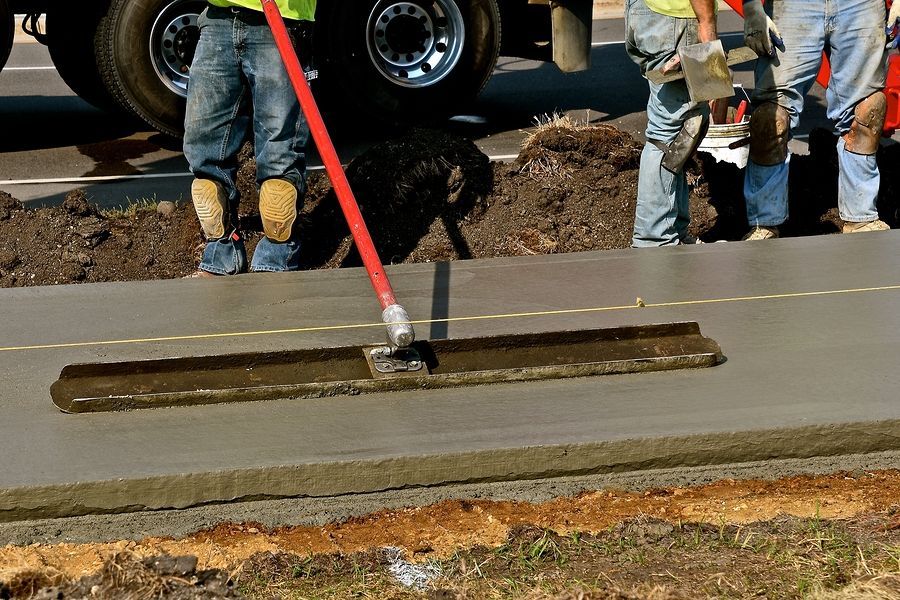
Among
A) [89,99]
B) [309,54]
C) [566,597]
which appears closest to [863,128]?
A: [309,54]

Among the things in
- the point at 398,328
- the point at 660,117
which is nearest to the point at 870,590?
the point at 398,328

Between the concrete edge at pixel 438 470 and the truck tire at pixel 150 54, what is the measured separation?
15.7 feet

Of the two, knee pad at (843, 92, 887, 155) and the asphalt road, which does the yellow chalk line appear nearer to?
knee pad at (843, 92, 887, 155)

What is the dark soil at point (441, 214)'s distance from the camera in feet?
17.3

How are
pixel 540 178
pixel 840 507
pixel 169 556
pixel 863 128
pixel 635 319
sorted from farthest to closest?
pixel 540 178 → pixel 863 128 → pixel 635 319 → pixel 840 507 → pixel 169 556

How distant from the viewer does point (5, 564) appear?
281 cm

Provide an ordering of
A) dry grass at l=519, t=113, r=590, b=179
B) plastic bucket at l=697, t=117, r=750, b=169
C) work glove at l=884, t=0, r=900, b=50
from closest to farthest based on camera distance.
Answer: work glove at l=884, t=0, r=900, b=50 < dry grass at l=519, t=113, r=590, b=179 < plastic bucket at l=697, t=117, r=750, b=169

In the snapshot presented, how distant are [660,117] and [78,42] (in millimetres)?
4545

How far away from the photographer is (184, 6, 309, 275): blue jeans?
466cm

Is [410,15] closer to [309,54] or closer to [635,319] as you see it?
[309,54]

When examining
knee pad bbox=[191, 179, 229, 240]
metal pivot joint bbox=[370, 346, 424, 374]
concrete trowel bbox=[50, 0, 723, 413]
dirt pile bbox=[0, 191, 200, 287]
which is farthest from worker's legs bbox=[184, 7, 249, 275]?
metal pivot joint bbox=[370, 346, 424, 374]

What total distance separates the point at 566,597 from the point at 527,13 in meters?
6.85

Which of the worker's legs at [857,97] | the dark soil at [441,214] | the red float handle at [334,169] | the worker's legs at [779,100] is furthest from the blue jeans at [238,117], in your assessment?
the worker's legs at [857,97]

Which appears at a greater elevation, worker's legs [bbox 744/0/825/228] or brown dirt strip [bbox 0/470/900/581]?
worker's legs [bbox 744/0/825/228]
